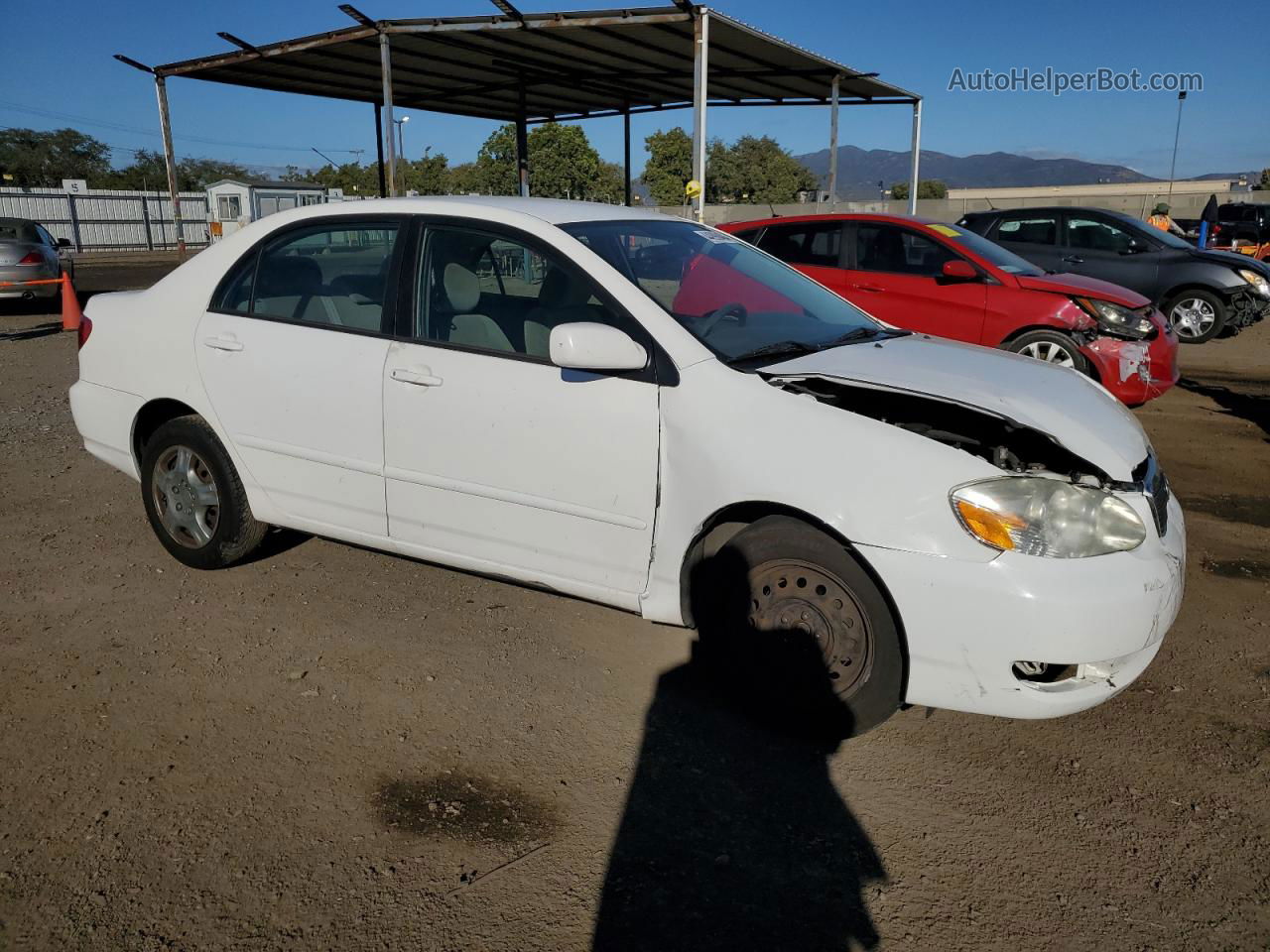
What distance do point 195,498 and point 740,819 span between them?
2977 mm

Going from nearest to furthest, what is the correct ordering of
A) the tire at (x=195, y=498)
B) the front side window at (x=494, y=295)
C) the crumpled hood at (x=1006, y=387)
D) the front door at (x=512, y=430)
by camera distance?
the crumpled hood at (x=1006, y=387)
the front door at (x=512, y=430)
the front side window at (x=494, y=295)
the tire at (x=195, y=498)

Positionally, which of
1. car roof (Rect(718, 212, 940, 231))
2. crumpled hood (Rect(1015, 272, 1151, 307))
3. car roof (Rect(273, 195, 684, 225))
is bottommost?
crumpled hood (Rect(1015, 272, 1151, 307))

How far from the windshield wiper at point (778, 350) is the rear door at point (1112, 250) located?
33.5ft

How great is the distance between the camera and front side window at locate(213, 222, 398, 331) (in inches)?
154

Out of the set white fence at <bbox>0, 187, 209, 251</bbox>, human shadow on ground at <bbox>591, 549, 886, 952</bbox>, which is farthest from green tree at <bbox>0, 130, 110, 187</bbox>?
human shadow on ground at <bbox>591, 549, 886, 952</bbox>

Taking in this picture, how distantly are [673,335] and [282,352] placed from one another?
1.74 m

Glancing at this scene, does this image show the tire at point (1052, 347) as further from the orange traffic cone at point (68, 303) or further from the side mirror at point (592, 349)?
the orange traffic cone at point (68, 303)

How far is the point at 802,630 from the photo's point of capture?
10.00 ft

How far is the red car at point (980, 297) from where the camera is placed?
7.88 meters

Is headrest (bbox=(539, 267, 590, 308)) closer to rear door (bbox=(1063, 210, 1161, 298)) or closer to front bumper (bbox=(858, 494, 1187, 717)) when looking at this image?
front bumper (bbox=(858, 494, 1187, 717))

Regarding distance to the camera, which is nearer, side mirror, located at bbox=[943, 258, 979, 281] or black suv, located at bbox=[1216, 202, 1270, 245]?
side mirror, located at bbox=[943, 258, 979, 281]

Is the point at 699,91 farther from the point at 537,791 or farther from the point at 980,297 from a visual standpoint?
the point at 537,791

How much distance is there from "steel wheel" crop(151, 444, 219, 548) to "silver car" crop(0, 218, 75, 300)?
12.2 meters

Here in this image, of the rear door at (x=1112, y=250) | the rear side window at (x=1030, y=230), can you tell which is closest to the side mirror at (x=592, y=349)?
the rear side window at (x=1030, y=230)
